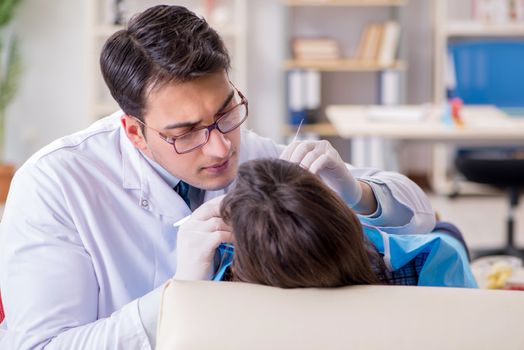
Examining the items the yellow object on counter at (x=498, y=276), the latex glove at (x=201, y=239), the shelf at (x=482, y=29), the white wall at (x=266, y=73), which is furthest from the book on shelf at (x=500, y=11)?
the latex glove at (x=201, y=239)

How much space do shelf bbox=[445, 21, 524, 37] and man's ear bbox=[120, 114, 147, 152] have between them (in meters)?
4.04

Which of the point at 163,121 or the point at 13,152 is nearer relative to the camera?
the point at 163,121

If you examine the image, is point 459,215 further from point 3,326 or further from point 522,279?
point 3,326

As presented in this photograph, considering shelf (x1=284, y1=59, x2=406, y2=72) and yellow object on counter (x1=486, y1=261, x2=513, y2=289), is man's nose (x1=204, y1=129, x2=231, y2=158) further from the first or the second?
shelf (x1=284, y1=59, x2=406, y2=72)

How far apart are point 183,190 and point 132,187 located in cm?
12

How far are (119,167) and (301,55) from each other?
3.94 meters

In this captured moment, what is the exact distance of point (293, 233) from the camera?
3.89 feet

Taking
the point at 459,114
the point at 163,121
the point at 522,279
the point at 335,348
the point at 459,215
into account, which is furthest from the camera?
the point at 459,215

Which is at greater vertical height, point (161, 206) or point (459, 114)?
point (161, 206)

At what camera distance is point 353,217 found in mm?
1244

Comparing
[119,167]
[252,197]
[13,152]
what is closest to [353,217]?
[252,197]

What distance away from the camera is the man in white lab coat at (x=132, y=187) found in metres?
1.49

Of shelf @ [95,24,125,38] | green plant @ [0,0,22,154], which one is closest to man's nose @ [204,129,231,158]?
green plant @ [0,0,22,154]

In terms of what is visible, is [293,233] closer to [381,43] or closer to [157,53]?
[157,53]
